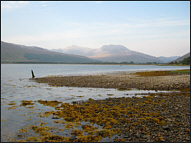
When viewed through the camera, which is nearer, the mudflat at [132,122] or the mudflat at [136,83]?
the mudflat at [132,122]

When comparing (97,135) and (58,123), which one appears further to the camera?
(58,123)

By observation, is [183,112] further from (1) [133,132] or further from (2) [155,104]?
(1) [133,132]

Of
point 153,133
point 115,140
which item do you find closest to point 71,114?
point 115,140

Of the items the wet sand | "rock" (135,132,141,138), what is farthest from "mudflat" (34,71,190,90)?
"rock" (135,132,141,138)

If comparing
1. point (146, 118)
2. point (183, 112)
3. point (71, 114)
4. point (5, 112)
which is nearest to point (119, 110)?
point (146, 118)

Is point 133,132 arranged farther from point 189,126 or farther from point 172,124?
point 189,126

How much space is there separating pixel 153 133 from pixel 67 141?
5.76 m

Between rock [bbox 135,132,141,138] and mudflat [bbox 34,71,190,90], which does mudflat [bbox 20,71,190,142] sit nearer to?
rock [bbox 135,132,141,138]

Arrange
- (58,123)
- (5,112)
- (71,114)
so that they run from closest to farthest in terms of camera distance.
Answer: (58,123) < (71,114) < (5,112)

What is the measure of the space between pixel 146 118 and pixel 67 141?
7182 mm

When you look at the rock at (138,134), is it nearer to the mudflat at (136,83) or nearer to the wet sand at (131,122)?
the wet sand at (131,122)

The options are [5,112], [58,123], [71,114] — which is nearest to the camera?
[58,123]

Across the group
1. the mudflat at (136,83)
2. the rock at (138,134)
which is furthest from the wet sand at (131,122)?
the mudflat at (136,83)

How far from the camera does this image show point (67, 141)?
1153cm
